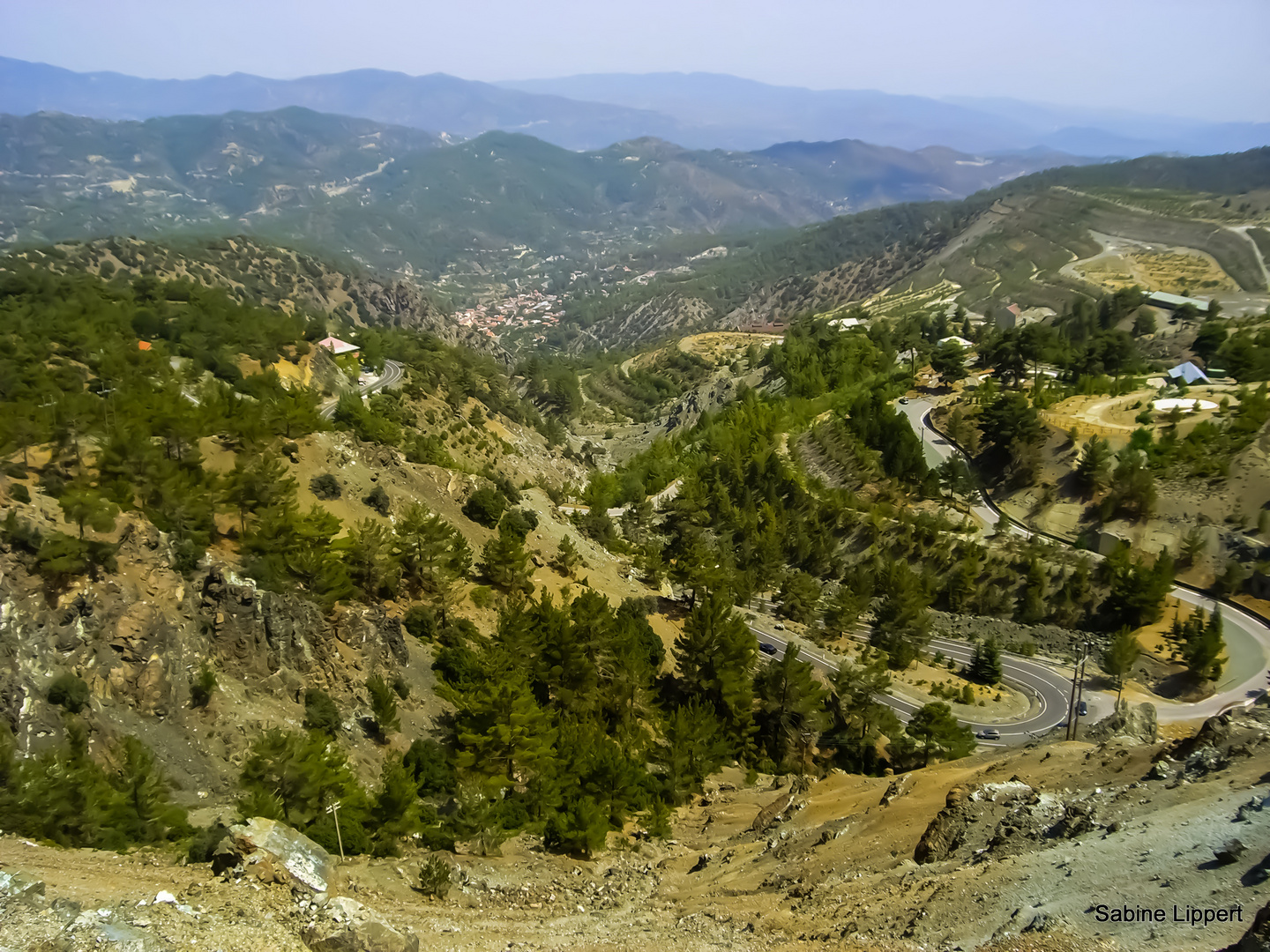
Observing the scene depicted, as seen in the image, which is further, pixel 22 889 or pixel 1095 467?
pixel 1095 467

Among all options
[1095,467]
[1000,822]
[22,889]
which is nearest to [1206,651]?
[1095,467]

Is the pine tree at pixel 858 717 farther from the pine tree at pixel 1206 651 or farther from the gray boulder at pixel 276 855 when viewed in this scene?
the gray boulder at pixel 276 855

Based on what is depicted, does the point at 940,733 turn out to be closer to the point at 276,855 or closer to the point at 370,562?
the point at 370,562

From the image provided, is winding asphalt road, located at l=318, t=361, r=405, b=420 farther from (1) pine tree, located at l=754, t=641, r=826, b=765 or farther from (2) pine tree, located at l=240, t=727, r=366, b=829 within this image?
(2) pine tree, located at l=240, t=727, r=366, b=829

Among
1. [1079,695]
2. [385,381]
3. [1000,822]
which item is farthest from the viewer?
[385,381]

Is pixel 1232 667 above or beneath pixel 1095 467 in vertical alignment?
beneath

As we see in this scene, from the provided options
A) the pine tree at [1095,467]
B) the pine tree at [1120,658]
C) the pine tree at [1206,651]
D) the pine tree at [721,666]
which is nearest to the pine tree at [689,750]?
the pine tree at [721,666]

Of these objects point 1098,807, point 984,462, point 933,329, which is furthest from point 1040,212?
point 1098,807

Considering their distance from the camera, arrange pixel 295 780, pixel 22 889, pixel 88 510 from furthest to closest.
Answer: pixel 88 510, pixel 295 780, pixel 22 889
